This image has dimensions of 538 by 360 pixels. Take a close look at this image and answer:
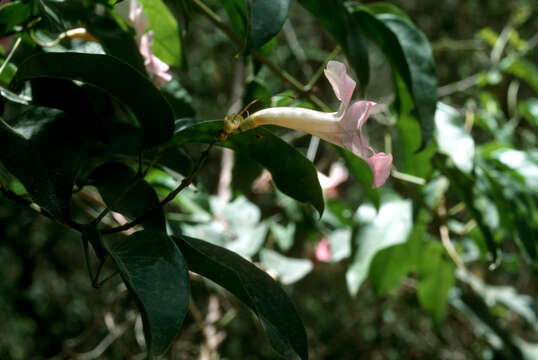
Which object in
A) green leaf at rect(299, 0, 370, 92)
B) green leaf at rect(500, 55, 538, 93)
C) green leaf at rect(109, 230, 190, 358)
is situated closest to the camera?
green leaf at rect(109, 230, 190, 358)

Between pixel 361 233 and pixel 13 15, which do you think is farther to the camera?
pixel 361 233

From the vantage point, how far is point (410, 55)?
1.77 feet

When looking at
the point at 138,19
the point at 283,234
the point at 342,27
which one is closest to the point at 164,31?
the point at 138,19

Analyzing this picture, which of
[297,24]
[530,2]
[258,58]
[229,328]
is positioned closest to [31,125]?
[258,58]

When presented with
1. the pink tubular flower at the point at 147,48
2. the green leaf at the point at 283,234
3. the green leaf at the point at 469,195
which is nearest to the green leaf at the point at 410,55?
the green leaf at the point at 469,195

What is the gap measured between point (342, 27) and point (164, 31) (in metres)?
0.18

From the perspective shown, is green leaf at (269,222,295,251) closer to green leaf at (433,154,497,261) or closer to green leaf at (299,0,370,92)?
green leaf at (433,154,497,261)

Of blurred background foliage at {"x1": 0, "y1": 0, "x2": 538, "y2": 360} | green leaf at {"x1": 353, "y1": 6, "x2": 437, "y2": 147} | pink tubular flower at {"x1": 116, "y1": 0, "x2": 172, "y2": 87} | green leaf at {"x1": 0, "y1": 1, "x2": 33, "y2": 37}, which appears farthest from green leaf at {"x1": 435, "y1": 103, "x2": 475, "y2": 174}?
green leaf at {"x1": 0, "y1": 1, "x2": 33, "y2": 37}

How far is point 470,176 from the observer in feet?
2.00

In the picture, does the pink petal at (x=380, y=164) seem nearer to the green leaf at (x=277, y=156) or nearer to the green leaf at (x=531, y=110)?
the green leaf at (x=277, y=156)

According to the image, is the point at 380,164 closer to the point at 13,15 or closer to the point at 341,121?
the point at 341,121

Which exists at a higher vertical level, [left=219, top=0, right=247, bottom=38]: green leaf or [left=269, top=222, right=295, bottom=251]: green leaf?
[left=219, top=0, right=247, bottom=38]: green leaf

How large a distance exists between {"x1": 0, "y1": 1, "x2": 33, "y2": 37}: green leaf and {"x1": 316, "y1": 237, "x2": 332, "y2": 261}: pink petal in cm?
73

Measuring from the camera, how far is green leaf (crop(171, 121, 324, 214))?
0.37 m
